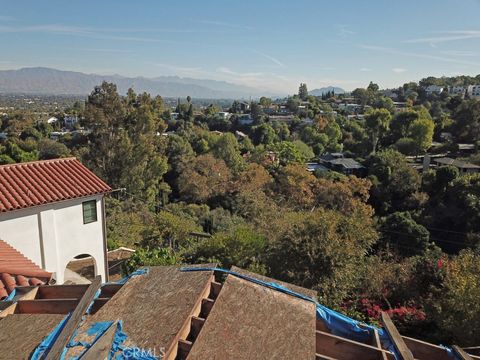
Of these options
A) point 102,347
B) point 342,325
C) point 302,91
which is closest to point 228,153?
point 342,325

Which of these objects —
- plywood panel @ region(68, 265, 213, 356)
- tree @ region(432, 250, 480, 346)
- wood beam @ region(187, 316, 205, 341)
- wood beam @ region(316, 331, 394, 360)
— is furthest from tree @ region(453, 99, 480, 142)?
wood beam @ region(187, 316, 205, 341)

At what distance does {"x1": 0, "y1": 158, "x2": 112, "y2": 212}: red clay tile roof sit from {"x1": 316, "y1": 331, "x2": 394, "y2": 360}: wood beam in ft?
29.2

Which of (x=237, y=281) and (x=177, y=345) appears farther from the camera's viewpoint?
(x=237, y=281)

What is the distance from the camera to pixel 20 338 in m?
4.44

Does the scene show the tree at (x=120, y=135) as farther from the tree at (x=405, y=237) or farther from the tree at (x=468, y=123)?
the tree at (x=468, y=123)

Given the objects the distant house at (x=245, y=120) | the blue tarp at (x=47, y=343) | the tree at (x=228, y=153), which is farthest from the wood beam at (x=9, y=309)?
the distant house at (x=245, y=120)

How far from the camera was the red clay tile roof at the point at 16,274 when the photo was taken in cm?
732

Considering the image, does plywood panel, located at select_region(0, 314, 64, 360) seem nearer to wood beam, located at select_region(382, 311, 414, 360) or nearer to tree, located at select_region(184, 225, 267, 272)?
wood beam, located at select_region(382, 311, 414, 360)

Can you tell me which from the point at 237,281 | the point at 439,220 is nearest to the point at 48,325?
the point at 237,281

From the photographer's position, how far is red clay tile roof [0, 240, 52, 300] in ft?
24.0

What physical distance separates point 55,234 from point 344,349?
9539mm

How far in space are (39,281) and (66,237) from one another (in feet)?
14.6

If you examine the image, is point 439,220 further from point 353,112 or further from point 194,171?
point 353,112

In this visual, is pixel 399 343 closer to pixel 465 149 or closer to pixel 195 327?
pixel 195 327
